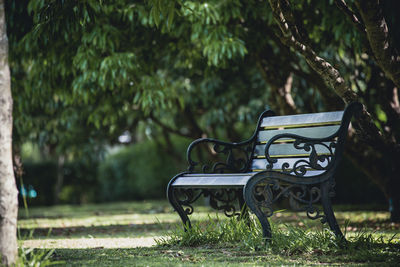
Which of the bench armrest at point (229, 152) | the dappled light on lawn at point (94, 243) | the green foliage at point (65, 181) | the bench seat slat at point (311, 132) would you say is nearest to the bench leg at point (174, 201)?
the bench armrest at point (229, 152)

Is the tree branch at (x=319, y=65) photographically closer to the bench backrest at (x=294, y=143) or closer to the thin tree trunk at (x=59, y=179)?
the bench backrest at (x=294, y=143)

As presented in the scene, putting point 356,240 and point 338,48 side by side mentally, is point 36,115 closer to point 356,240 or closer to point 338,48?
point 338,48

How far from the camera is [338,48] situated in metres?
7.07

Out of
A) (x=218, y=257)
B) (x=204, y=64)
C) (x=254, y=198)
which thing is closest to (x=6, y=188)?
(x=218, y=257)

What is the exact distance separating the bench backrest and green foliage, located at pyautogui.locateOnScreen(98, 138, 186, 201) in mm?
9598

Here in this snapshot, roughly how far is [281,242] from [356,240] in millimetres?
612

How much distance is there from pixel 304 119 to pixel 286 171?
0.62 m

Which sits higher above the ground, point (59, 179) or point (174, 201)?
point (174, 201)

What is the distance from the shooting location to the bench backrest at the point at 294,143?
4.02 m

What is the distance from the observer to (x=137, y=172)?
15.5m

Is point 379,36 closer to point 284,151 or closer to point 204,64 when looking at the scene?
point 284,151

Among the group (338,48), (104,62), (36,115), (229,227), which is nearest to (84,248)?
(229,227)

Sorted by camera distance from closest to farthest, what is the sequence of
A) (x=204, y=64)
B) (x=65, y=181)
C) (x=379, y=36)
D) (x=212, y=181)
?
(x=212, y=181) → (x=379, y=36) → (x=204, y=64) → (x=65, y=181)

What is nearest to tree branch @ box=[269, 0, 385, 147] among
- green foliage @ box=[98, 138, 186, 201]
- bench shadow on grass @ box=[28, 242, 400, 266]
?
bench shadow on grass @ box=[28, 242, 400, 266]
